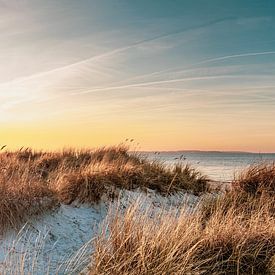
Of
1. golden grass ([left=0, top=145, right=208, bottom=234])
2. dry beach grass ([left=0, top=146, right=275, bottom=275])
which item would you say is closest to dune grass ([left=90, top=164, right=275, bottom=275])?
dry beach grass ([left=0, top=146, right=275, bottom=275])

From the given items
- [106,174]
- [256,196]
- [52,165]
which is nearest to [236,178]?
[256,196]

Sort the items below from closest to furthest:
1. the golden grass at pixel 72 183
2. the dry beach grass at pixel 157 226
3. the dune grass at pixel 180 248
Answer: the dune grass at pixel 180 248, the dry beach grass at pixel 157 226, the golden grass at pixel 72 183

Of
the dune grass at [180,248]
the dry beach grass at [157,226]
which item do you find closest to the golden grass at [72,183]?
the dry beach grass at [157,226]

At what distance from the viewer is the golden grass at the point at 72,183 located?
275 inches

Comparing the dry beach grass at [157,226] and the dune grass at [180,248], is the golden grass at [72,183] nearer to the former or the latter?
the dry beach grass at [157,226]

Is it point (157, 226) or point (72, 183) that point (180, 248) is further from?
point (72, 183)

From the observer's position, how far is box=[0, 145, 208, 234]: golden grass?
6.98 meters

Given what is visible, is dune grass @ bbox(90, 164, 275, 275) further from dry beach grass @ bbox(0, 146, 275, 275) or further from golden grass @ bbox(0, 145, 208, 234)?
golden grass @ bbox(0, 145, 208, 234)

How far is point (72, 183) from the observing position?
347 inches

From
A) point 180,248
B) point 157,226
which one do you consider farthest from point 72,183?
point 180,248

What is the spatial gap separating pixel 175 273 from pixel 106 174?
522 cm

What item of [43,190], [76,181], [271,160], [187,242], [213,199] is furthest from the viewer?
[271,160]

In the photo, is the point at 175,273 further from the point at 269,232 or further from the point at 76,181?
the point at 76,181

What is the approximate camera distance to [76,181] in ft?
29.1
